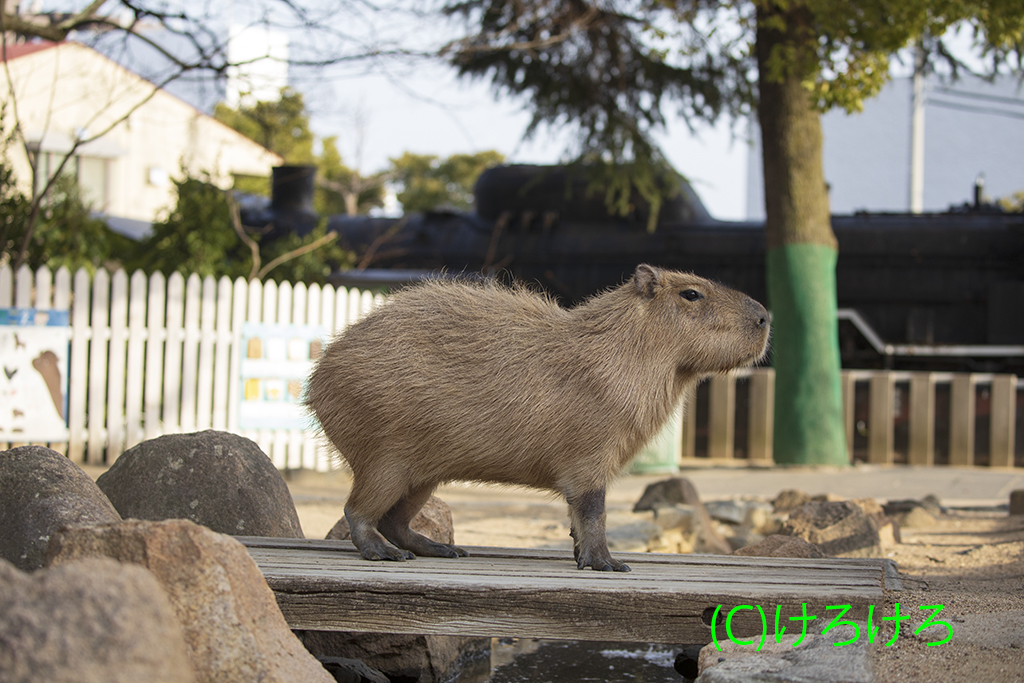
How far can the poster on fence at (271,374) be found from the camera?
29.8 ft

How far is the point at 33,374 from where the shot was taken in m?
8.14

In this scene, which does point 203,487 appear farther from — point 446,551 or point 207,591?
point 207,591

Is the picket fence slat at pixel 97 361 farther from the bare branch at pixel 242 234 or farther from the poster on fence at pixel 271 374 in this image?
the bare branch at pixel 242 234

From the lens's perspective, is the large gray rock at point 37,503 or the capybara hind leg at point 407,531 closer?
the large gray rock at point 37,503

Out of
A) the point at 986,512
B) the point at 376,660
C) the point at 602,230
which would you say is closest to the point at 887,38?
the point at 986,512

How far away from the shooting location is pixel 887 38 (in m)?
8.24

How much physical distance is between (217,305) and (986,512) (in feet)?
23.0

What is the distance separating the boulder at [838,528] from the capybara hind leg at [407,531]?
2027mm

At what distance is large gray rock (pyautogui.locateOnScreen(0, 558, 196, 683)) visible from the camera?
4.99 feet

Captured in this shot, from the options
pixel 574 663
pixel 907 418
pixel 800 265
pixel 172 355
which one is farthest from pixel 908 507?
pixel 172 355

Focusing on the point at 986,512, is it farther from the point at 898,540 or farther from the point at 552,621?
the point at 552,621

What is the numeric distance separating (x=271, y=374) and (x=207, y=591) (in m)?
7.18

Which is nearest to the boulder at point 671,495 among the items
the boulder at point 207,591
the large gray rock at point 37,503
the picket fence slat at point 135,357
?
the large gray rock at point 37,503

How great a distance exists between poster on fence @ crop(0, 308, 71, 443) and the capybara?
580 cm
